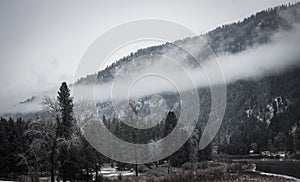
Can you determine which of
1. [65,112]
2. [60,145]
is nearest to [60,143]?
[60,145]

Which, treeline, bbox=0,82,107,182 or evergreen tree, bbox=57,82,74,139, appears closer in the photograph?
treeline, bbox=0,82,107,182

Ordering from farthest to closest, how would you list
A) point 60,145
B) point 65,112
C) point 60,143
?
point 65,112 < point 60,145 < point 60,143

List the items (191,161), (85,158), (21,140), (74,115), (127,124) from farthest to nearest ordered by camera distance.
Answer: (191,161), (21,140), (127,124), (74,115), (85,158)

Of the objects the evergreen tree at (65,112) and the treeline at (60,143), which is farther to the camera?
the evergreen tree at (65,112)

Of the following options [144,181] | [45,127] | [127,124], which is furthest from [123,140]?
[45,127]

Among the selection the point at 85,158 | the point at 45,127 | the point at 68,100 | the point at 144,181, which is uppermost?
the point at 68,100

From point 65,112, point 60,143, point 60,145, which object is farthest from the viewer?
point 65,112

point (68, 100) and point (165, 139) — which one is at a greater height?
point (68, 100)

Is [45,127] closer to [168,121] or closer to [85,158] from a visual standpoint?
[85,158]

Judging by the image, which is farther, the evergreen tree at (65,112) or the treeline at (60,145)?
the evergreen tree at (65,112)

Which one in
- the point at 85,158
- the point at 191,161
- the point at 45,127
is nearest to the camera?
the point at 45,127

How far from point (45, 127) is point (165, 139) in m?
34.8

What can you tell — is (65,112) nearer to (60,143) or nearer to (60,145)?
(60,145)

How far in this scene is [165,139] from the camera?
7400 cm
